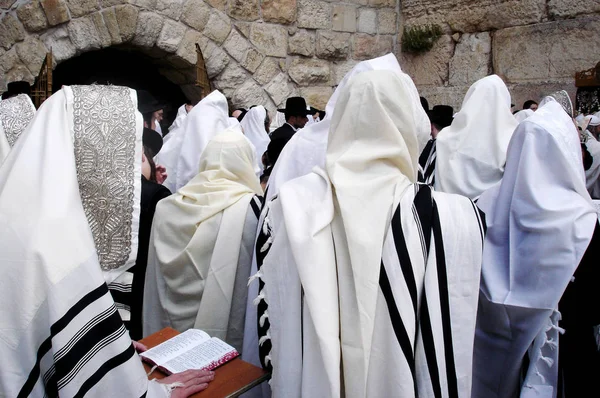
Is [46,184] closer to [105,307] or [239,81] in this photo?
[105,307]

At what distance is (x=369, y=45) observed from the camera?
341 inches

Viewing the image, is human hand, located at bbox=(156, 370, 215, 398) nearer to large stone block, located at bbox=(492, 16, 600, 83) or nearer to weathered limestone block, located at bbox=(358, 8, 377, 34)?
large stone block, located at bbox=(492, 16, 600, 83)

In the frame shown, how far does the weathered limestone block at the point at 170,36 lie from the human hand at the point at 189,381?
6136mm

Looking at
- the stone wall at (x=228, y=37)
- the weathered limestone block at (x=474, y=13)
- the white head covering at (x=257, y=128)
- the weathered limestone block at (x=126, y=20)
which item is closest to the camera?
the stone wall at (x=228, y=37)

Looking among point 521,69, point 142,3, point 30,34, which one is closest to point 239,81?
point 142,3

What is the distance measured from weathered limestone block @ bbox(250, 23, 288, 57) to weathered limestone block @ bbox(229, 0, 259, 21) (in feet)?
0.45

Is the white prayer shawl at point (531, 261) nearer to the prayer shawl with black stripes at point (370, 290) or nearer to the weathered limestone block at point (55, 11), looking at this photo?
the prayer shawl with black stripes at point (370, 290)

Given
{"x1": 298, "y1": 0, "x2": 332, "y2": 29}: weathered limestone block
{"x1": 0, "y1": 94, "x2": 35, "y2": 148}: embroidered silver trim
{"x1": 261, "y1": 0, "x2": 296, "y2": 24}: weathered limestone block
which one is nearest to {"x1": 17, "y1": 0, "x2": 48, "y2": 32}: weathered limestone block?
{"x1": 261, "y1": 0, "x2": 296, "y2": 24}: weathered limestone block

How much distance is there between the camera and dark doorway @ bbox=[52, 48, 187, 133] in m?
7.31

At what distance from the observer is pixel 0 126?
2664 mm

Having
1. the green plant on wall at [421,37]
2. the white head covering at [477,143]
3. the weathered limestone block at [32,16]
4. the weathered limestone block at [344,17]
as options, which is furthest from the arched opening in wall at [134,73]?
the white head covering at [477,143]

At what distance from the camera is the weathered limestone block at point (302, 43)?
8.04 metres

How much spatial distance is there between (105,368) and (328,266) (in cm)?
68

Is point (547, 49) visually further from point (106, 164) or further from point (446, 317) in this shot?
point (106, 164)
